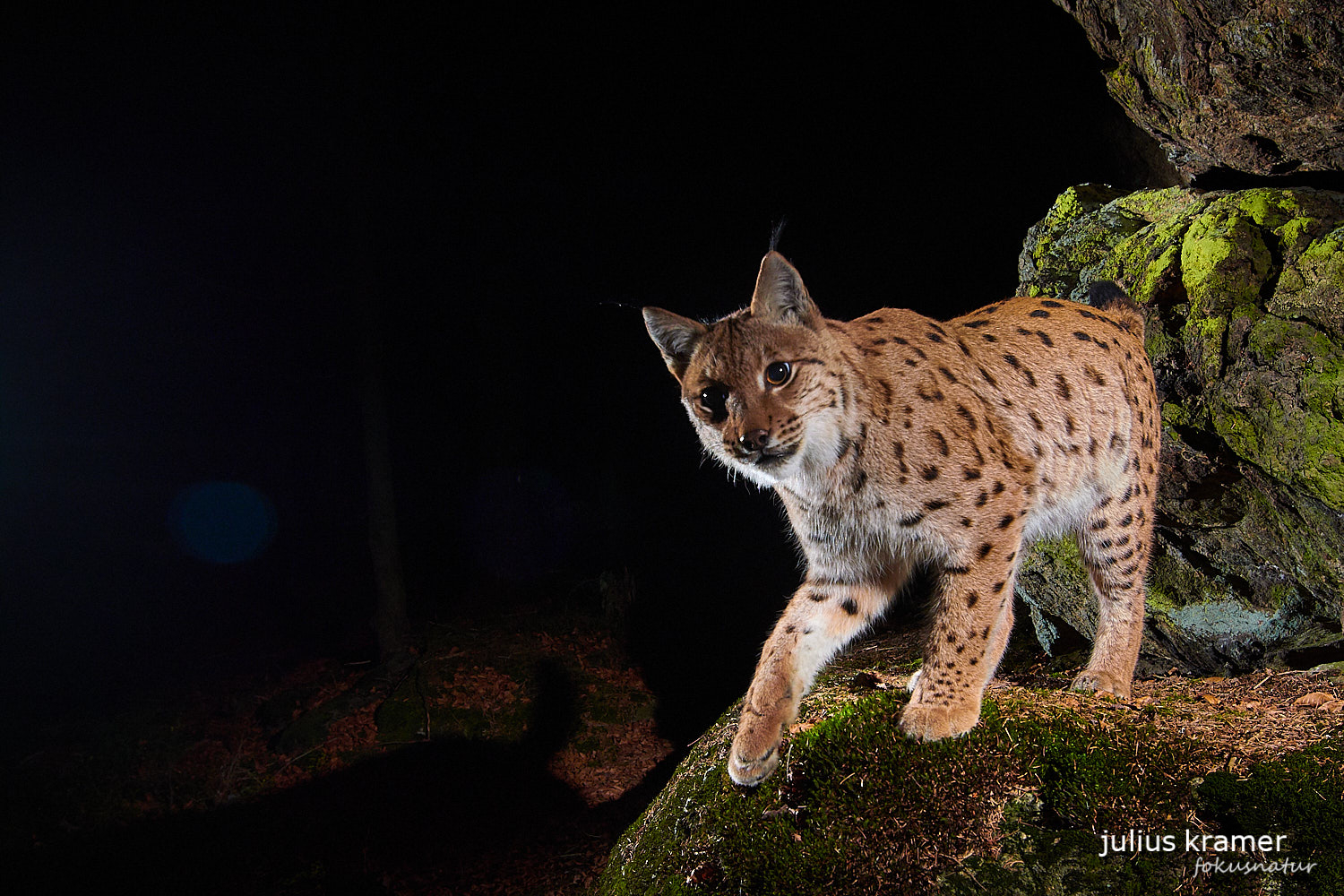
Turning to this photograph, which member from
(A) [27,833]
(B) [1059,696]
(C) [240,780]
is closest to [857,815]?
(B) [1059,696]

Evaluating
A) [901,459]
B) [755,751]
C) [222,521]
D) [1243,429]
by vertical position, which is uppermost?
[901,459]

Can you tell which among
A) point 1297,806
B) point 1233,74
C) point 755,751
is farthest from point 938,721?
point 1233,74

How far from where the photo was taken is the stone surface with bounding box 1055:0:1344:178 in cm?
348

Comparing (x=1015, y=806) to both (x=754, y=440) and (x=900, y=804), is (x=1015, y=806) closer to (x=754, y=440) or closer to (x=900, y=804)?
(x=900, y=804)

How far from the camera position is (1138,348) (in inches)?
178

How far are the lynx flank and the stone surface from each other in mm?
1681

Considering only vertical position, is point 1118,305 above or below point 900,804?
above

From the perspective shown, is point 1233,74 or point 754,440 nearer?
point 754,440

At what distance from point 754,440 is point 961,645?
1.47 m

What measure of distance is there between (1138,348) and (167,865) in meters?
10.2

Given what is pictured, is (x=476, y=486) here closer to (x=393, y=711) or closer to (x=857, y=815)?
(x=393, y=711)

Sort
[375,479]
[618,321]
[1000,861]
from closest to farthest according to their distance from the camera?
[1000,861] → [375,479] → [618,321]

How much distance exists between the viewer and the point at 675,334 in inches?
136

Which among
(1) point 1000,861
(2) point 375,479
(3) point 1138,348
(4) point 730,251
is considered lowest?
(1) point 1000,861
